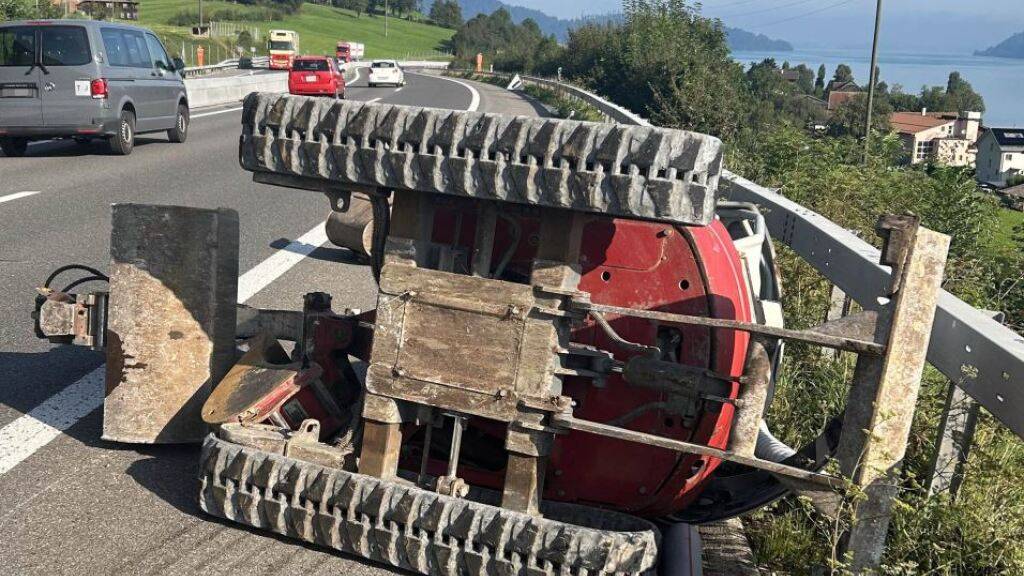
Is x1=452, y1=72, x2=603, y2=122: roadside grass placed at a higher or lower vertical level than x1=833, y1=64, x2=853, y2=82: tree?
lower

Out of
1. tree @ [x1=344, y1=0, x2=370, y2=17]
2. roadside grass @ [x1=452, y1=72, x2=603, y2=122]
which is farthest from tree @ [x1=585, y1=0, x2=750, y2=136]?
tree @ [x1=344, y1=0, x2=370, y2=17]

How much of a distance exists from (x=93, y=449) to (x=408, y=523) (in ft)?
5.43

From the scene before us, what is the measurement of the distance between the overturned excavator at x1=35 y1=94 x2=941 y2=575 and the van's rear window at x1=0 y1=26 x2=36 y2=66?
1340 cm

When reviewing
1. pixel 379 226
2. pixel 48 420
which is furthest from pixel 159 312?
pixel 379 226

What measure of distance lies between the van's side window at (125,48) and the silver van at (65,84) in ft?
0.05

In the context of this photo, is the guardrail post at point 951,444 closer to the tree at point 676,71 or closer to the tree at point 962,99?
the tree at point 676,71

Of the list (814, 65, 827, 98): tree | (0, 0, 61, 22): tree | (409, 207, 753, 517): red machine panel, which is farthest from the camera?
(814, 65, 827, 98): tree

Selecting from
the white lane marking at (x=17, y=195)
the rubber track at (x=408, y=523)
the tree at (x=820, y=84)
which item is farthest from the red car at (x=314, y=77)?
the tree at (x=820, y=84)

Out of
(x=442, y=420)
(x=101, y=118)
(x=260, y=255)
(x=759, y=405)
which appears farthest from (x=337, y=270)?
(x=101, y=118)

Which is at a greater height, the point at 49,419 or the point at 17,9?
the point at 17,9

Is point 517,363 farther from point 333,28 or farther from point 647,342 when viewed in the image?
point 333,28

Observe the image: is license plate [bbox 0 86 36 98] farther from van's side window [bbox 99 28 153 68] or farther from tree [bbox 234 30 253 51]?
tree [bbox 234 30 253 51]

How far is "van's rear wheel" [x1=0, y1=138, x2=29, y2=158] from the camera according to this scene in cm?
1650

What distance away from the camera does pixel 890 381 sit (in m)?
3.33
